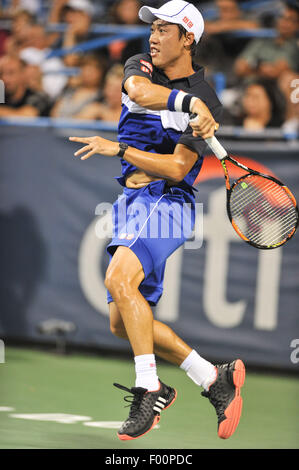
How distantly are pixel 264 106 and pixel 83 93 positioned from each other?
2.34 m

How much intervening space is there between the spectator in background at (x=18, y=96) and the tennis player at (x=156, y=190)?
4.88 m

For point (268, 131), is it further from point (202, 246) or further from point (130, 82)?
point (130, 82)

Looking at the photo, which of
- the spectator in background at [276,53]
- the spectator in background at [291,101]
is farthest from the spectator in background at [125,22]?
the spectator in background at [291,101]

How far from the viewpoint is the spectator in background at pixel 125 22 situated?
32.9ft

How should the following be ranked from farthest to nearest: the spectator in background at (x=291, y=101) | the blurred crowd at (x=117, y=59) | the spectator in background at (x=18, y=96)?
the spectator in background at (x=18, y=96) → the blurred crowd at (x=117, y=59) → the spectator in background at (x=291, y=101)

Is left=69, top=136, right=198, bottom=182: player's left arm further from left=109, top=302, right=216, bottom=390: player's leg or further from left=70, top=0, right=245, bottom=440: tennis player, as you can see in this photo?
left=109, top=302, right=216, bottom=390: player's leg

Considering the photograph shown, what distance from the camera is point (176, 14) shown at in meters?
4.82

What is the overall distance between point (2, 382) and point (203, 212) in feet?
7.97

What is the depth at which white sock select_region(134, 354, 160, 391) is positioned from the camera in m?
4.61

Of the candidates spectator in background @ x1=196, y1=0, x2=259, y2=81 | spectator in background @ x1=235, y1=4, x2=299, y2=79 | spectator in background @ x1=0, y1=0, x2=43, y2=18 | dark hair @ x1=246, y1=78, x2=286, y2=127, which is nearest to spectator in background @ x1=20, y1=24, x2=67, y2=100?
spectator in background @ x1=0, y1=0, x2=43, y2=18

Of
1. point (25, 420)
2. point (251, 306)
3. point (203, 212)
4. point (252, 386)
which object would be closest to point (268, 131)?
point (203, 212)

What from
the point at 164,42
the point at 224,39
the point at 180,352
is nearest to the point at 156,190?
the point at 164,42

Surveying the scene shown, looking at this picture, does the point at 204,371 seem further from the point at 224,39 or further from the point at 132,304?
the point at 224,39

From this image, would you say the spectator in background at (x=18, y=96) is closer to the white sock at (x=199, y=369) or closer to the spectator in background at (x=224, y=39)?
the spectator in background at (x=224, y=39)
